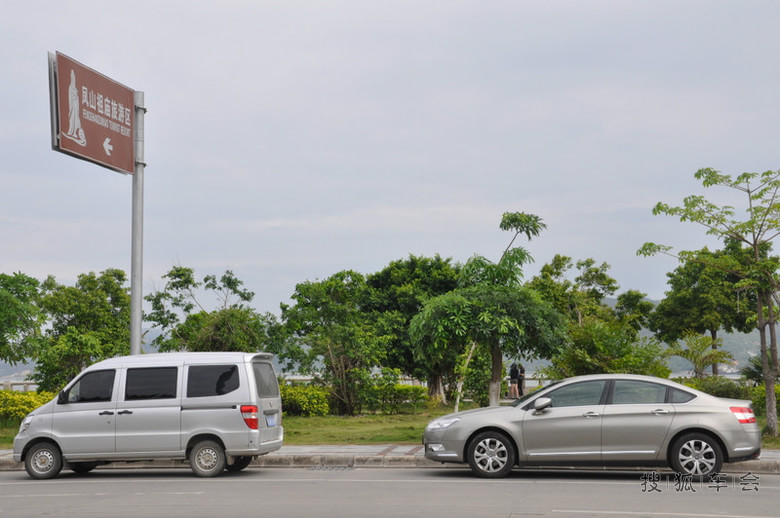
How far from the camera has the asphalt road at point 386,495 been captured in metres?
9.71

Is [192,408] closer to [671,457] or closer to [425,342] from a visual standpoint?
[425,342]

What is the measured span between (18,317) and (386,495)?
532 inches

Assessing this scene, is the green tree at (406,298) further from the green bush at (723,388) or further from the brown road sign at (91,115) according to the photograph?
the brown road sign at (91,115)

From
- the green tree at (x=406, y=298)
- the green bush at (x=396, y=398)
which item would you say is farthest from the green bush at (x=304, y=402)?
the green tree at (x=406, y=298)

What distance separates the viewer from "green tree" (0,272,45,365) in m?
20.7

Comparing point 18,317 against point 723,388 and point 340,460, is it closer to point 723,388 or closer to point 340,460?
point 340,460

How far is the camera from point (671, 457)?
12211mm

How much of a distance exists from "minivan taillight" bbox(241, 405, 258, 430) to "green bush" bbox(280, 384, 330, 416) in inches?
445

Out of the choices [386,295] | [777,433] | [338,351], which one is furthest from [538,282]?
[777,433]

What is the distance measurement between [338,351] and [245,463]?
1090 cm

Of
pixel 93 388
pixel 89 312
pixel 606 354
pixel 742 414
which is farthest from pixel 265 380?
pixel 89 312

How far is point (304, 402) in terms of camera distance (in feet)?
79.8

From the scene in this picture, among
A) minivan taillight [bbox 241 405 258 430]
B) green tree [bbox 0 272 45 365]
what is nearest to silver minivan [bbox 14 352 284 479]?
minivan taillight [bbox 241 405 258 430]

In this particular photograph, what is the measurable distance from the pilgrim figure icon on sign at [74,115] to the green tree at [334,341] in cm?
999
